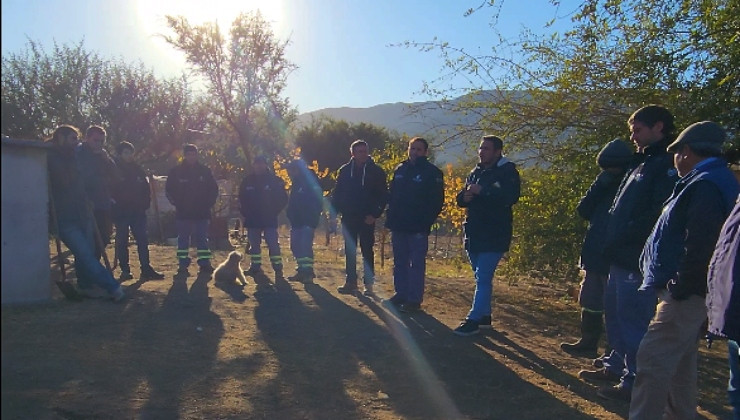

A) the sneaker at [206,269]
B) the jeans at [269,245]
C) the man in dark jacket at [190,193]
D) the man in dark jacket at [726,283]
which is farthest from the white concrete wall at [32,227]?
the man in dark jacket at [726,283]

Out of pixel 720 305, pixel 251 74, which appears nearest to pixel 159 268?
pixel 720 305

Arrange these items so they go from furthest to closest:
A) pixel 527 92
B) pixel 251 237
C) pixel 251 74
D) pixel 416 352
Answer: pixel 251 74, pixel 251 237, pixel 527 92, pixel 416 352

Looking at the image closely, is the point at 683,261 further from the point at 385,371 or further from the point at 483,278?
the point at 483,278

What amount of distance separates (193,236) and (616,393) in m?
6.72

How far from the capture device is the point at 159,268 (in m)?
10.6

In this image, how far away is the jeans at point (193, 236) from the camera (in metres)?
9.70

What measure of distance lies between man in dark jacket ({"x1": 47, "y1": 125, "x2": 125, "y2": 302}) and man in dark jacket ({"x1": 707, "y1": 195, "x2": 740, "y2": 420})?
5692 mm

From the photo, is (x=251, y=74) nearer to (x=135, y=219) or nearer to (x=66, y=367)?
(x=135, y=219)

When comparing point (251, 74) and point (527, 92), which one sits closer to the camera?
point (527, 92)

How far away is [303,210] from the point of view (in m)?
9.70

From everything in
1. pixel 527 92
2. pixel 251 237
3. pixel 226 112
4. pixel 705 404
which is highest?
pixel 226 112

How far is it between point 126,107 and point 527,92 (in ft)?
62.0

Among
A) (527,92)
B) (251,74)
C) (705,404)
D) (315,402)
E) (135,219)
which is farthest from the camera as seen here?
(251,74)

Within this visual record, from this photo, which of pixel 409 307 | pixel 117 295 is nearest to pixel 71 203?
pixel 117 295
